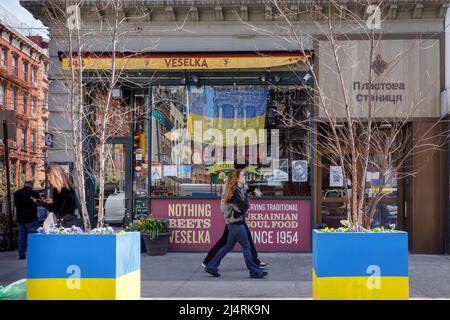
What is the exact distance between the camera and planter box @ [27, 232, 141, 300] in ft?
17.3

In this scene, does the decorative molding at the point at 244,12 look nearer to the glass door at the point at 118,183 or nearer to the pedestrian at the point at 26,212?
the glass door at the point at 118,183

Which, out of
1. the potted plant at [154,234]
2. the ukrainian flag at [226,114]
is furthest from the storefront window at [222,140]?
the potted plant at [154,234]

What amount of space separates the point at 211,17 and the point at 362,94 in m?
3.44

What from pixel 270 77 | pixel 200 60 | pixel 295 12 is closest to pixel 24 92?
pixel 200 60

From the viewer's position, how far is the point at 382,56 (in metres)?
11.4

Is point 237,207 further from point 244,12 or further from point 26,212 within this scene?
point 26,212

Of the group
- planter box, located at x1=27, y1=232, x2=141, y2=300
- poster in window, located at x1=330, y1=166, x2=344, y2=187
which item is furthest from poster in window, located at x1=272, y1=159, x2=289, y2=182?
planter box, located at x1=27, y1=232, x2=141, y2=300

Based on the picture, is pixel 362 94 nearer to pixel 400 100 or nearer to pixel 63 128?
pixel 400 100

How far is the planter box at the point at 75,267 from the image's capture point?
207 inches

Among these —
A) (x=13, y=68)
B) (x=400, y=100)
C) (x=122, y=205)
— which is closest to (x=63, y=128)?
(x=122, y=205)

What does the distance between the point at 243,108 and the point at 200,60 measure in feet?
4.64

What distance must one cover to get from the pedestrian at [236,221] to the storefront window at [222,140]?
289 cm

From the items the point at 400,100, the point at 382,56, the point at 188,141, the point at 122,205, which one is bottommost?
the point at 122,205
